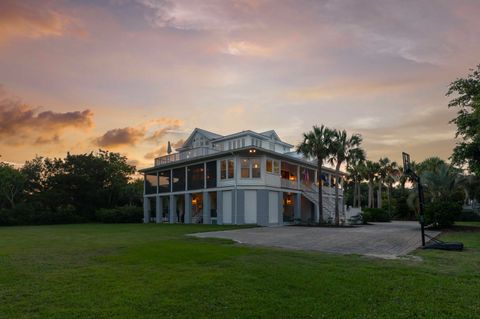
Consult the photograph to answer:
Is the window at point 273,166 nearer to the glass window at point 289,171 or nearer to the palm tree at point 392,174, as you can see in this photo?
the glass window at point 289,171

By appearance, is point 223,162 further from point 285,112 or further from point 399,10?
point 399,10

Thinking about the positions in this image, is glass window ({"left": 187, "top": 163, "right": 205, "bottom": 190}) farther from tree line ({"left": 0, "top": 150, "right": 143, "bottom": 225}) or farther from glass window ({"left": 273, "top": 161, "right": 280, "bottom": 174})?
tree line ({"left": 0, "top": 150, "right": 143, "bottom": 225})

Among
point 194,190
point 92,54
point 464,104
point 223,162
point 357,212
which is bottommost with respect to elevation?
point 357,212

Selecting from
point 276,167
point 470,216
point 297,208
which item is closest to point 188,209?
point 276,167

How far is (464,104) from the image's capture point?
21375 millimetres

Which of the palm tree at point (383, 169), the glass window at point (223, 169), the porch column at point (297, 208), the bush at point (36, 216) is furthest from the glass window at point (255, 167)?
the palm tree at point (383, 169)

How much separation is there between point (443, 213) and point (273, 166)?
1365cm

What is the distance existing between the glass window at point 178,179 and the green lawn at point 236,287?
26682 millimetres

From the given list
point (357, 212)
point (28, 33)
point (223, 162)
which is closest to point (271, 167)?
point (223, 162)

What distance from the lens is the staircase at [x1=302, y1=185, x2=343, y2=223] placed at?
35.3m

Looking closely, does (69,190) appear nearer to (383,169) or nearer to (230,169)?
(230,169)

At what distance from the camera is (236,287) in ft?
22.5

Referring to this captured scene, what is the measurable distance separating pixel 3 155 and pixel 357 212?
44.2 m

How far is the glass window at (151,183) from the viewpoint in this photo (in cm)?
4210
